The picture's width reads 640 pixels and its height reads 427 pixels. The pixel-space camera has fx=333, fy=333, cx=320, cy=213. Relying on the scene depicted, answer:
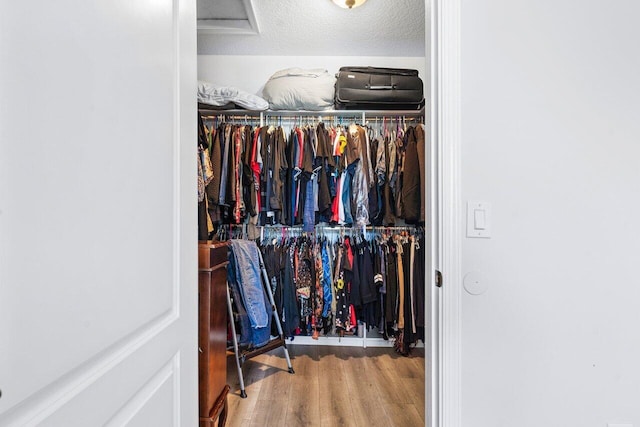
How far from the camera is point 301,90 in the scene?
2.68 metres

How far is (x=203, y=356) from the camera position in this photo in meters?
1.37
